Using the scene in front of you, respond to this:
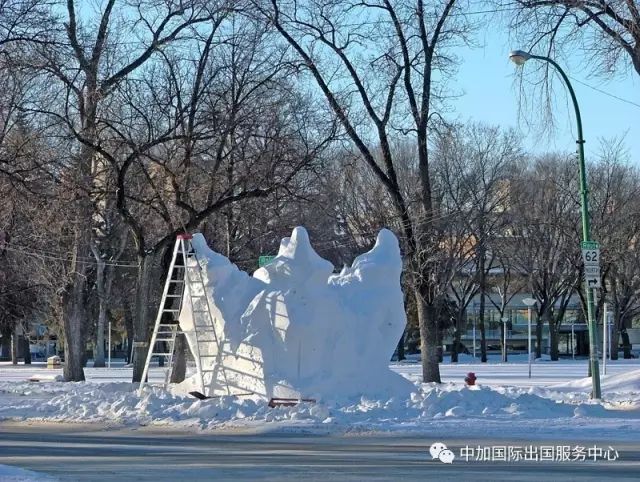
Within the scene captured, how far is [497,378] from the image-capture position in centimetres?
4231

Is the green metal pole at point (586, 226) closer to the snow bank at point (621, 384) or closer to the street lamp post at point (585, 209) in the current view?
the street lamp post at point (585, 209)

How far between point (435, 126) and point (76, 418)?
14336mm

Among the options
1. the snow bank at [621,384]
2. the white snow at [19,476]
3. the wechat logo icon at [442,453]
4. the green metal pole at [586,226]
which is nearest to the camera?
the white snow at [19,476]

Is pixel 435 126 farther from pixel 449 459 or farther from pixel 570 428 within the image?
pixel 449 459

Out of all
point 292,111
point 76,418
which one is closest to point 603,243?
point 292,111

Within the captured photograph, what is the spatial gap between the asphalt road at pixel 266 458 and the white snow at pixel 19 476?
0.44 metres

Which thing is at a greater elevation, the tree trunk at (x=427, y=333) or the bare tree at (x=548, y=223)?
the bare tree at (x=548, y=223)

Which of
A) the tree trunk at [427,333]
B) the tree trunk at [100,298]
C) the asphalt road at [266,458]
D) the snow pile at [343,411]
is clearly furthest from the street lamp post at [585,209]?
the tree trunk at [100,298]

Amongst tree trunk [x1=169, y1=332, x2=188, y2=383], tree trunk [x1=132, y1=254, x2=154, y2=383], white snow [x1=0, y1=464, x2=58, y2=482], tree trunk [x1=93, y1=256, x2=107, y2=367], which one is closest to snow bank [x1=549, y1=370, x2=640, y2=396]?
tree trunk [x1=169, y1=332, x2=188, y2=383]

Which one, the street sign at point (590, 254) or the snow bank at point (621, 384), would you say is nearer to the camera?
the street sign at point (590, 254)

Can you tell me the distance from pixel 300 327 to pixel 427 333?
8.32 metres

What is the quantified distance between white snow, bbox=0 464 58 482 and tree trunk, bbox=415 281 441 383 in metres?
19.0

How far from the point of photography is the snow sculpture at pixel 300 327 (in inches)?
886

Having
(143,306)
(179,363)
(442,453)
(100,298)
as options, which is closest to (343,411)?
(442,453)
